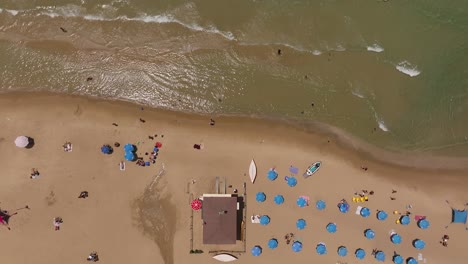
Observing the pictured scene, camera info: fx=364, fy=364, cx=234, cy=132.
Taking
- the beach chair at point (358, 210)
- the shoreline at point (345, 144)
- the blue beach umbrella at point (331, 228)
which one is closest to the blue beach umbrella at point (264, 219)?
the blue beach umbrella at point (331, 228)

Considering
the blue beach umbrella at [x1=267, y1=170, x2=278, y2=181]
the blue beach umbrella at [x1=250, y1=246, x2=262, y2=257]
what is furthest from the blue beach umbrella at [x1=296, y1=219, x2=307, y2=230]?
the blue beach umbrella at [x1=267, y1=170, x2=278, y2=181]

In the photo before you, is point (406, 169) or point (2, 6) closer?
point (2, 6)

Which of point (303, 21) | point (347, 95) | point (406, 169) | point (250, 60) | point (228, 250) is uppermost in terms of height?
point (303, 21)

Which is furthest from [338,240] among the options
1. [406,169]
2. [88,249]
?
[88,249]

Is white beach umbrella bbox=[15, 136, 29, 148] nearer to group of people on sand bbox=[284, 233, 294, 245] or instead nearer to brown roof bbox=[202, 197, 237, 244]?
brown roof bbox=[202, 197, 237, 244]

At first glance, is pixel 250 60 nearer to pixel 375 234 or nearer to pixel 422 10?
pixel 422 10

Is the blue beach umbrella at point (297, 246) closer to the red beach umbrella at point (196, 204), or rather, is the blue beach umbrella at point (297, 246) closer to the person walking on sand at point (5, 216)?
the red beach umbrella at point (196, 204)

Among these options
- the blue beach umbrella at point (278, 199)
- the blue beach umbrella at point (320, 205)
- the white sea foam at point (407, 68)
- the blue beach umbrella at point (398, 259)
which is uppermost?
the white sea foam at point (407, 68)
